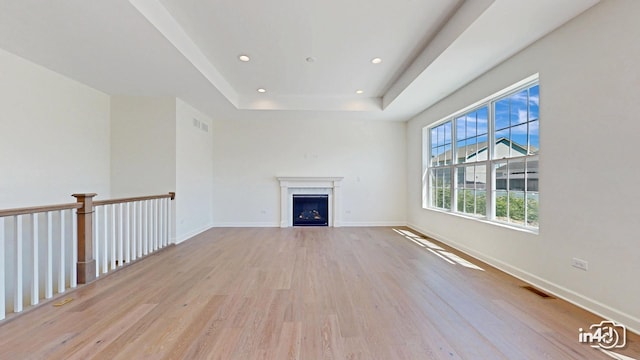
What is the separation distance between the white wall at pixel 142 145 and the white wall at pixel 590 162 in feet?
17.2

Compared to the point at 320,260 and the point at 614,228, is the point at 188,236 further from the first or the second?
the point at 614,228

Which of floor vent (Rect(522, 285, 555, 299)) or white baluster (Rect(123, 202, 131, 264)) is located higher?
white baluster (Rect(123, 202, 131, 264))

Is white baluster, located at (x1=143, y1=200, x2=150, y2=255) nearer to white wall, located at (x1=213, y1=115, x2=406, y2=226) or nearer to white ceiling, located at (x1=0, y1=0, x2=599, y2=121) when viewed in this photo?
white ceiling, located at (x1=0, y1=0, x2=599, y2=121)

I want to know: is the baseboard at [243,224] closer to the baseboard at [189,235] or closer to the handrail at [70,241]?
the baseboard at [189,235]

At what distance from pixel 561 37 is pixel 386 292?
298 cm

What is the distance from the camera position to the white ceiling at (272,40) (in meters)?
2.47

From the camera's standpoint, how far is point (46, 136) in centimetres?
371

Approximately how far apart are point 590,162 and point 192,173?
19.1ft

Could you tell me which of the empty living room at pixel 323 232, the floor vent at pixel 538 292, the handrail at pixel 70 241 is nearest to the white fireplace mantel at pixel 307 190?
the empty living room at pixel 323 232

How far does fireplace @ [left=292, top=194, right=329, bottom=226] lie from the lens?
22.0 ft

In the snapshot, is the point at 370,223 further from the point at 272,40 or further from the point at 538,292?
the point at 272,40

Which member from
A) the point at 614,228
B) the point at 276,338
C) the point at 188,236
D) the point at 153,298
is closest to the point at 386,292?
the point at 276,338

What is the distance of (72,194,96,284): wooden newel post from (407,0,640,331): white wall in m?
4.87

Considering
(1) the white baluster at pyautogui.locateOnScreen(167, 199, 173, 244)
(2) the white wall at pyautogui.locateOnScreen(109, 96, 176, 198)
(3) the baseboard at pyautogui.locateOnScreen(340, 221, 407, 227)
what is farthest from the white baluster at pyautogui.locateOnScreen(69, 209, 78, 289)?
(3) the baseboard at pyautogui.locateOnScreen(340, 221, 407, 227)
